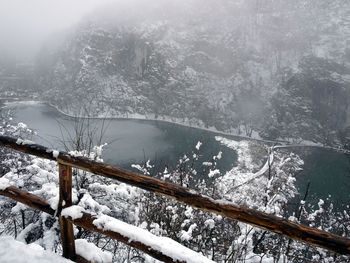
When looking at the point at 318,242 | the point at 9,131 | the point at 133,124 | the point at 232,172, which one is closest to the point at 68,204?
the point at 318,242

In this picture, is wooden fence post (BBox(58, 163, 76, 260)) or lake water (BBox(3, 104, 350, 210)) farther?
lake water (BBox(3, 104, 350, 210))

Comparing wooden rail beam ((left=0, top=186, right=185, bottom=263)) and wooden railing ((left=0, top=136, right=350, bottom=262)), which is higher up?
wooden railing ((left=0, top=136, right=350, bottom=262))

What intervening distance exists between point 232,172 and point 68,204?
93.2m

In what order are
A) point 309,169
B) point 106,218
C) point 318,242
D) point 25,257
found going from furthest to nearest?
1. point 309,169
2. point 25,257
3. point 106,218
4. point 318,242

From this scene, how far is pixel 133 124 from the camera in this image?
180125mm

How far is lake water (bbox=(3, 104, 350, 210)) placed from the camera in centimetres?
9088

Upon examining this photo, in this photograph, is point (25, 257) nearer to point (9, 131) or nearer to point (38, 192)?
point (38, 192)

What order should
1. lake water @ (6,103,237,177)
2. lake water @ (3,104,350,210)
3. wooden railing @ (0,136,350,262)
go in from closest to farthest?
wooden railing @ (0,136,350,262) → lake water @ (3,104,350,210) → lake water @ (6,103,237,177)

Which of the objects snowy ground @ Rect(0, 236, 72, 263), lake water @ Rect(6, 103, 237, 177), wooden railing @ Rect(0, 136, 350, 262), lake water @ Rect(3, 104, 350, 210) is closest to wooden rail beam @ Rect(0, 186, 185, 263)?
wooden railing @ Rect(0, 136, 350, 262)

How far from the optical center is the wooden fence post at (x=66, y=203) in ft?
12.2

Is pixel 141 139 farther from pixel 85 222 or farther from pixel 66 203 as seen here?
pixel 85 222

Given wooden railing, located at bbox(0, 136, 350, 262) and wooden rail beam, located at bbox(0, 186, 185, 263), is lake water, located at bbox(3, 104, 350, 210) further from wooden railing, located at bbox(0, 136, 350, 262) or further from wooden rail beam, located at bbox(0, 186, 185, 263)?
wooden railing, located at bbox(0, 136, 350, 262)

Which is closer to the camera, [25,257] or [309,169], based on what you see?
[25,257]

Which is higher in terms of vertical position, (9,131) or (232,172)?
(9,131)
